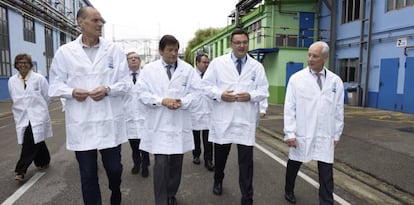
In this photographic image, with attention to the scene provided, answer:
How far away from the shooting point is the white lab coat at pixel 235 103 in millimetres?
3969

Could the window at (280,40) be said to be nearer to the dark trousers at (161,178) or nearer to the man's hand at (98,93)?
the dark trousers at (161,178)

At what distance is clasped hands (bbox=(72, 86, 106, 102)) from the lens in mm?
3061

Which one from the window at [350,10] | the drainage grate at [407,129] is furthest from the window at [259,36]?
the drainage grate at [407,129]

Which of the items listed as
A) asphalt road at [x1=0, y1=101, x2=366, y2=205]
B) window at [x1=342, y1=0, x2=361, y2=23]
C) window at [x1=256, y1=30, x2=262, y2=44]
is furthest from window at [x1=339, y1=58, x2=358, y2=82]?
asphalt road at [x1=0, y1=101, x2=366, y2=205]

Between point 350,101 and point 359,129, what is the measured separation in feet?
24.2

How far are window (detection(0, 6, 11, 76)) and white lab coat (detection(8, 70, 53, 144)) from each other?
59.6 ft

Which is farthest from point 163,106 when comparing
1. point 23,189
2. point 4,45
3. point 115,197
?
point 4,45

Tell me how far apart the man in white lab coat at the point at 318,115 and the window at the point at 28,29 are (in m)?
25.2

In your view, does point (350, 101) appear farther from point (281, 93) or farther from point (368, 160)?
point (368, 160)

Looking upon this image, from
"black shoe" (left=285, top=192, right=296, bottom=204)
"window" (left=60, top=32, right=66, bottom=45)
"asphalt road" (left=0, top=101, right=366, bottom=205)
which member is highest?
"window" (left=60, top=32, right=66, bottom=45)

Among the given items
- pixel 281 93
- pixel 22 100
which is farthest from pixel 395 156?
pixel 281 93

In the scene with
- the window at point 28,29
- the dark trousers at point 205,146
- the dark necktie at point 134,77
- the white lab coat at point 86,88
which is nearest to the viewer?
the white lab coat at point 86,88

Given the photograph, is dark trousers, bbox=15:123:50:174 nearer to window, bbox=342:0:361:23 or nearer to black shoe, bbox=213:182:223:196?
black shoe, bbox=213:182:223:196

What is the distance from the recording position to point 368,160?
629 cm
